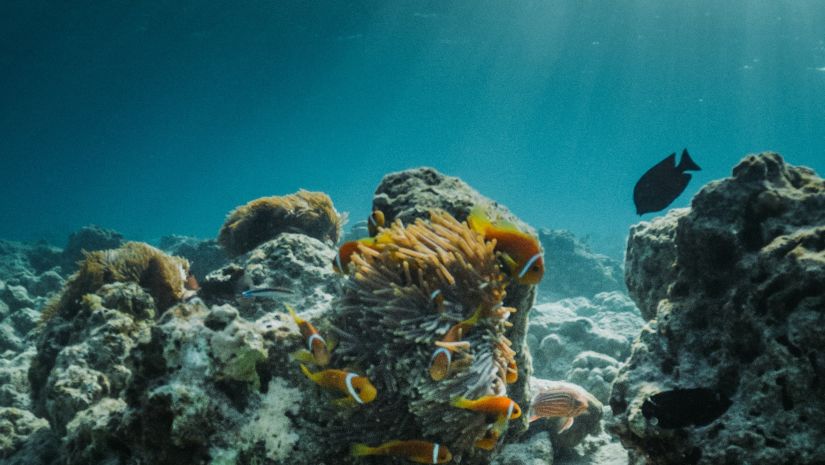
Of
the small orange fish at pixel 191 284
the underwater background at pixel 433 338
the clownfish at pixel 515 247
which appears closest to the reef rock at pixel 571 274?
the underwater background at pixel 433 338

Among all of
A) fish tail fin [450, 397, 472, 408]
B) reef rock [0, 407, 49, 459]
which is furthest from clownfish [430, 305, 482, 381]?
reef rock [0, 407, 49, 459]

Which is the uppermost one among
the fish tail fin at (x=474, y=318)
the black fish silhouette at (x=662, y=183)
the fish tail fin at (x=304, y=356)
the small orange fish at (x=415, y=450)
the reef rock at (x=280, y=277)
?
the black fish silhouette at (x=662, y=183)

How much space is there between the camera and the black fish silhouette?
383cm

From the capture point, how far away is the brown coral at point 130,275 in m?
4.57

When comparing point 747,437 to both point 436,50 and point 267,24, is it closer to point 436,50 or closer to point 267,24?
point 267,24

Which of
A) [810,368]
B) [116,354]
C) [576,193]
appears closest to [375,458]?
[810,368]

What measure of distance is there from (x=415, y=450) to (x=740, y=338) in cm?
180

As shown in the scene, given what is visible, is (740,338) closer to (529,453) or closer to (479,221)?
(479,221)

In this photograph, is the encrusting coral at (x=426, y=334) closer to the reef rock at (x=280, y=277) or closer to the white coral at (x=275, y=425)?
the white coral at (x=275, y=425)

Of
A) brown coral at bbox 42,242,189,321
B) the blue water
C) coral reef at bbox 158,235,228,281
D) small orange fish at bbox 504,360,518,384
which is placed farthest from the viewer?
the blue water

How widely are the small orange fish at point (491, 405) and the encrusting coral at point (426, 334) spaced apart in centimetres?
6

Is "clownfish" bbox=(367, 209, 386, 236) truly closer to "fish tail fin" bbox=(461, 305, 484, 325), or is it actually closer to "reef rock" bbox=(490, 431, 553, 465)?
"fish tail fin" bbox=(461, 305, 484, 325)

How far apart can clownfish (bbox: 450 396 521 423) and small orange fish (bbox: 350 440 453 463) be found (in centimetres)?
24

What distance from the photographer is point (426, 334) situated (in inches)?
86.7
